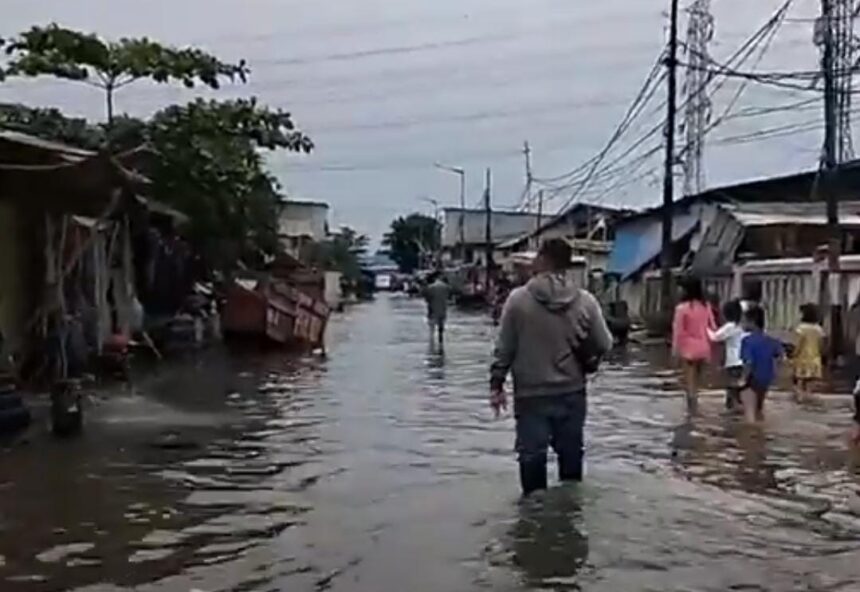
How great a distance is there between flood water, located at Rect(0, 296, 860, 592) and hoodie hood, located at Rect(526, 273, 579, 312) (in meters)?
1.32

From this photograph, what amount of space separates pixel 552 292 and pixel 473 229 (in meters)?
107

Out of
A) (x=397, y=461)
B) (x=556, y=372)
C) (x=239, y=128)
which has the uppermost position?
(x=239, y=128)

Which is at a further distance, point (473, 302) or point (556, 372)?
point (473, 302)

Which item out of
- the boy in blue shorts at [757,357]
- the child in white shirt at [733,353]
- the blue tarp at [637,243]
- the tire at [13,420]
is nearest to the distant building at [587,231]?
the blue tarp at [637,243]

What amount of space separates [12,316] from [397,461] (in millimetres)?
8133

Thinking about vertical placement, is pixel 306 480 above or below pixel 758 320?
below

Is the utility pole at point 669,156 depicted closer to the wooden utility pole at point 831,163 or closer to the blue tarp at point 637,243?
the blue tarp at point 637,243

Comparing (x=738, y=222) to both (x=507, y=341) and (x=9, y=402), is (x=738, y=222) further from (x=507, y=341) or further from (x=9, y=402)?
(x=507, y=341)

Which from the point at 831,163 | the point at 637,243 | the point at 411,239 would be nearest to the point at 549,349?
the point at 831,163

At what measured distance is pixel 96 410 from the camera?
55.9 ft

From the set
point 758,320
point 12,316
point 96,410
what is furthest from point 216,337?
point 758,320

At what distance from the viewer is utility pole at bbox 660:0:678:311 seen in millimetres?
36719

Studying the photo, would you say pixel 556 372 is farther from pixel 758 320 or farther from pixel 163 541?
pixel 758 320

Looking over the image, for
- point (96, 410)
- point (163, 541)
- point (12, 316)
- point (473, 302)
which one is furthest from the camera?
point (473, 302)
